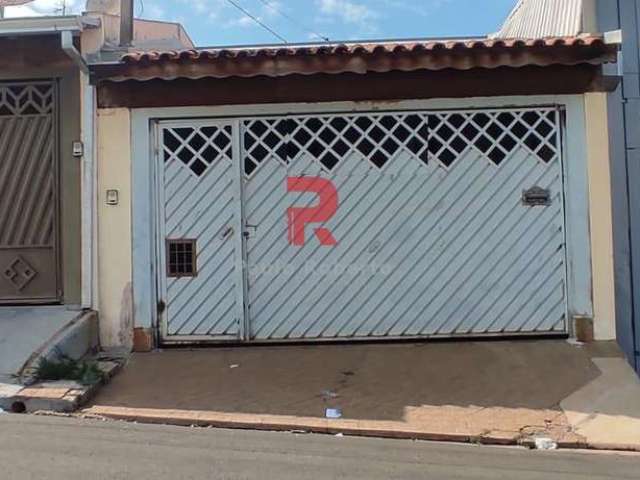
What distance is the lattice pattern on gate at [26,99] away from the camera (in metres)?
7.57

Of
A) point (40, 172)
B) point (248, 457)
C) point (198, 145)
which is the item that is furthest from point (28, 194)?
point (248, 457)

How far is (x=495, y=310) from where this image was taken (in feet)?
23.7

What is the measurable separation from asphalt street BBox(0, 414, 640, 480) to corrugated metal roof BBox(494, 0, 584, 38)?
4.90m

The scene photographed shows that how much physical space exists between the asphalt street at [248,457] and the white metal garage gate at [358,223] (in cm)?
236

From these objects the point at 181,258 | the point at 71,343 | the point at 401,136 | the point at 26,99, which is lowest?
the point at 71,343

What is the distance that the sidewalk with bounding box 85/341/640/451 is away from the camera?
5258 millimetres

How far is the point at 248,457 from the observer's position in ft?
14.7

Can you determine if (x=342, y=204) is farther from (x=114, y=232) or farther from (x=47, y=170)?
(x=47, y=170)

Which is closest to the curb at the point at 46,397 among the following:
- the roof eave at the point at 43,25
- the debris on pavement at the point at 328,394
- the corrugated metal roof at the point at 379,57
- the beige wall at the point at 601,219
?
the debris on pavement at the point at 328,394

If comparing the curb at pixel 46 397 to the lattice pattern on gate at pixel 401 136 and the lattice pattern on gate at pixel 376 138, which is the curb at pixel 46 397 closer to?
the lattice pattern on gate at pixel 376 138

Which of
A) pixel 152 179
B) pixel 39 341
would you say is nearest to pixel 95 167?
pixel 152 179

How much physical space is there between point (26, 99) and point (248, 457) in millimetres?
5317

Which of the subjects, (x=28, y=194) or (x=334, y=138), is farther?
(x=28, y=194)

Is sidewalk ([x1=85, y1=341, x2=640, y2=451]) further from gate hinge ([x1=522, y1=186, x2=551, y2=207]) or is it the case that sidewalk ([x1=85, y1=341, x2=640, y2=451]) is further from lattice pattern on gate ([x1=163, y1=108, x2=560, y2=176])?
lattice pattern on gate ([x1=163, y1=108, x2=560, y2=176])
